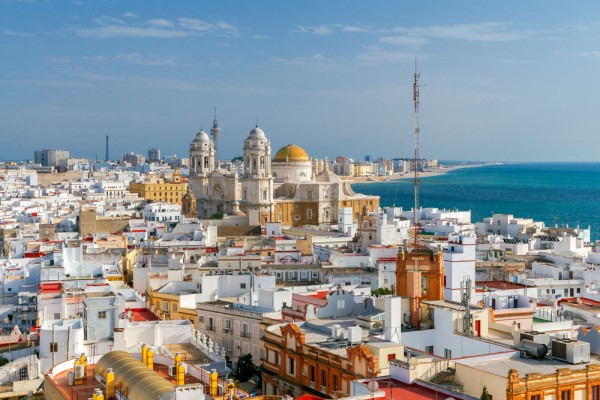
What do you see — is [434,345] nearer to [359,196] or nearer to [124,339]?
[124,339]

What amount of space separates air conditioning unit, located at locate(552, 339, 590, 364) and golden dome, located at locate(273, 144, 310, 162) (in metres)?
62.1

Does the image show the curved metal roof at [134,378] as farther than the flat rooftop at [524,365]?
No

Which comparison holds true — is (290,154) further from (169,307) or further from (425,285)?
(425,285)

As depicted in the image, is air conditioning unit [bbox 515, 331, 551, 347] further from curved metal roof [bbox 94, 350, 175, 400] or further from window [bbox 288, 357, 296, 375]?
curved metal roof [bbox 94, 350, 175, 400]

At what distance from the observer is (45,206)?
81.7m

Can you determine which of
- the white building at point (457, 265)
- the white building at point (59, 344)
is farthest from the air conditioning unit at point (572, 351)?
the white building at point (457, 265)

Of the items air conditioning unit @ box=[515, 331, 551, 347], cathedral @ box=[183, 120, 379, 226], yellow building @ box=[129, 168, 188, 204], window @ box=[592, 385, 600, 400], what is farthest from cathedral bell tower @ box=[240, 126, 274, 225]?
window @ box=[592, 385, 600, 400]

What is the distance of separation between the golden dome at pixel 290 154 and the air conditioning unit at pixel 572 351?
62.1 m

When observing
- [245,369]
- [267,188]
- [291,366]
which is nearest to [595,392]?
[291,366]

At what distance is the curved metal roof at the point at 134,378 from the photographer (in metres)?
13.9

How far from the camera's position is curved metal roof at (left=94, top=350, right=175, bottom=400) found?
1393 centimetres

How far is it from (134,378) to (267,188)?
2188 inches

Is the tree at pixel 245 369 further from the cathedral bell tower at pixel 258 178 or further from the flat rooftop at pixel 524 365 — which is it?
the cathedral bell tower at pixel 258 178

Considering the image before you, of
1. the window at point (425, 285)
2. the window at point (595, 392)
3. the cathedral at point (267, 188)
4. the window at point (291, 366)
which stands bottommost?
the window at point (291, 366)
